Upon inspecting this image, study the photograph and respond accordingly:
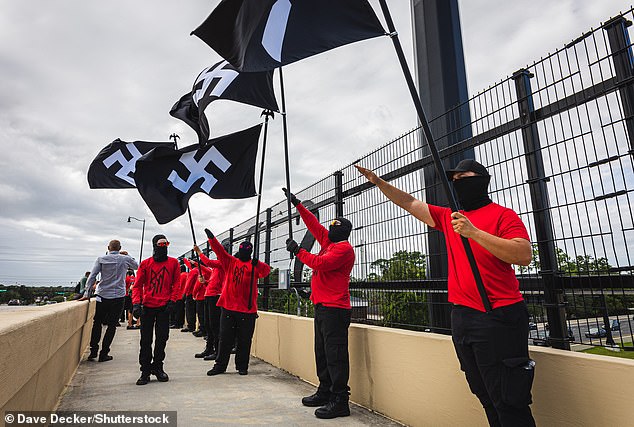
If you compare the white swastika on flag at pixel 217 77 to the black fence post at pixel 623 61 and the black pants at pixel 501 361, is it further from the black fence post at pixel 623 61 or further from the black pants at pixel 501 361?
the black pants at pixel 501 361

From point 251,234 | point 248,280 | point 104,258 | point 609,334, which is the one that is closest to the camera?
point 609,334

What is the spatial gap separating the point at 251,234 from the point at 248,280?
10.6ft

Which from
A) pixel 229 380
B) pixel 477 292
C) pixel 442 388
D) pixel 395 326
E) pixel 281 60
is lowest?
pixel 229 380

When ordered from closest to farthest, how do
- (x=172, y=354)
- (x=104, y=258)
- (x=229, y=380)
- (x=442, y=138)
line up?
(x=442, y=138) < (x=229, y=380) < (x=104, y=258) < (x=172, y=354)

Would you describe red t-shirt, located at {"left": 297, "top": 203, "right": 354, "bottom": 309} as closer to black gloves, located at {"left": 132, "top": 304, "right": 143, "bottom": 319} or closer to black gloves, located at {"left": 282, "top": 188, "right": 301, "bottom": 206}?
black gloves, located at {"left": 282, "top": 188, "right": 301, "bottom": 206}

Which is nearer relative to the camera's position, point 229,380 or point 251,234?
point 229,380

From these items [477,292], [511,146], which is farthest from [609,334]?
[511,146]

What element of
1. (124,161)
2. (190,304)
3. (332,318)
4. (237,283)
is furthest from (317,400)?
(190,304)

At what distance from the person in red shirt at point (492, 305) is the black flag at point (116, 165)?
697cm

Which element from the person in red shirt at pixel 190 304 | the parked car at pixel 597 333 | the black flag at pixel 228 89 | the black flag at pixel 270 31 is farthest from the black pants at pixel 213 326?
the parked car at pixel 597 333

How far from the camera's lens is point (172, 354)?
25.1ft

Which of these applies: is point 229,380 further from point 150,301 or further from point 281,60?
point 281,60

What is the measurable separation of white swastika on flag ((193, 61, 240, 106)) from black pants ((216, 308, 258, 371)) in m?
3.10

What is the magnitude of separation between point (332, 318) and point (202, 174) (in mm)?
3782
